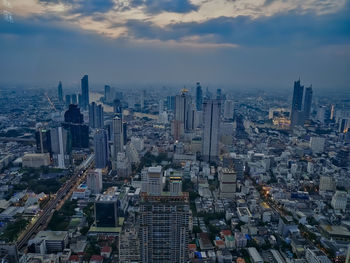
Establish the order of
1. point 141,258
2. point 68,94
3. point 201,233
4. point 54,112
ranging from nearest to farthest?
point 141,258, point 201,233, point 54,112, point 68,94

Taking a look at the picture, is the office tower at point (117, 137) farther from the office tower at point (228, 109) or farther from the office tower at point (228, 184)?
the office tower at point (228, 109)

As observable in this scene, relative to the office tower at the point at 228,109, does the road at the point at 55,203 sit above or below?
below

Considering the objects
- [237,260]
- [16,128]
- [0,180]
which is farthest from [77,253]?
[16,128]

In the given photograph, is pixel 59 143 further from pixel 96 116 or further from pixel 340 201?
pixel 340 201

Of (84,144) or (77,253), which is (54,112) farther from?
(77,253)

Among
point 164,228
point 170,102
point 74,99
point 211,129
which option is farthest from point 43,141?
point 170,102

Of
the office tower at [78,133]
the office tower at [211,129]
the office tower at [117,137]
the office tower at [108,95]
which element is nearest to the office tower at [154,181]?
the office tower at [117,137]
